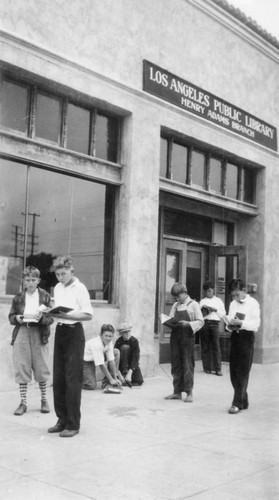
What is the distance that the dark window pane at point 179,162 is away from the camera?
1176cm

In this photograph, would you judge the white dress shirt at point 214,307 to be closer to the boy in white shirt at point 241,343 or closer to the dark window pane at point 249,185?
the dark window pane at point 249,185

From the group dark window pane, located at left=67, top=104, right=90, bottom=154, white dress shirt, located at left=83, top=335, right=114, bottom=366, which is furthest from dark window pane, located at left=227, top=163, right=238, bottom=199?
white dress shirt, located at left=83, top=335, right=114, bottom=366

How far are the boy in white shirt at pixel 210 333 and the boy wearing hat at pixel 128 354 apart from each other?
2.39 m

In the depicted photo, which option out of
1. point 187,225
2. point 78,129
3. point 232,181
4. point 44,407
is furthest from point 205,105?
point 44,407

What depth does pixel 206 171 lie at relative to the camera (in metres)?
12.6

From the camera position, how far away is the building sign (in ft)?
35.2

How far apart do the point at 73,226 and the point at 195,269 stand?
181 inches

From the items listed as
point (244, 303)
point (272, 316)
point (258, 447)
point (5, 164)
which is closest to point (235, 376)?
point (244, 303)

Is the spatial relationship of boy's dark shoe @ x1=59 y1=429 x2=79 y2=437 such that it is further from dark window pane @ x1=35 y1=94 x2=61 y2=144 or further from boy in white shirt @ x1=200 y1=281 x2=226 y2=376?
boy in white shirt @ x1=200 y1=281 x2=226 y2=376

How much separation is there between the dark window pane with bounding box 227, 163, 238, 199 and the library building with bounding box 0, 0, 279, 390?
0.05 meters

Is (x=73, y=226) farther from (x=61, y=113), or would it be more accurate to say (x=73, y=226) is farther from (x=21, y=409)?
(x=21, y=409)

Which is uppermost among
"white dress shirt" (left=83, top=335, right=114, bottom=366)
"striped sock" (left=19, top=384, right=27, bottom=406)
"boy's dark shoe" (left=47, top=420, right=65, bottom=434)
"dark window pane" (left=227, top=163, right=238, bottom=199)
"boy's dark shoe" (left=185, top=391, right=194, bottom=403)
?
"dark window pane" (left=227, top=163, right=238, bottom=199)

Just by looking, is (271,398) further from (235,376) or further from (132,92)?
→ (132,92)

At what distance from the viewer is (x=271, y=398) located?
8.84 metres
